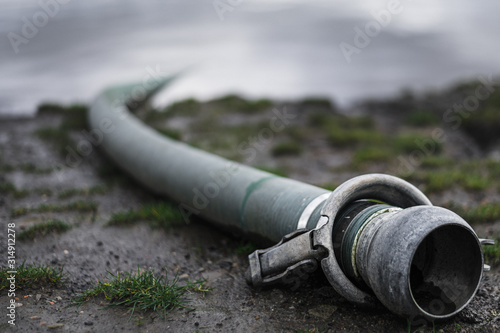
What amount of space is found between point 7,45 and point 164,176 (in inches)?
382

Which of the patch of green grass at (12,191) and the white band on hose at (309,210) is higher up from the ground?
the white band on hose at (309,210)

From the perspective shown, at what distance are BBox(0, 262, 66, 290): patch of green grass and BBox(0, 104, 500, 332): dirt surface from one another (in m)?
0.05

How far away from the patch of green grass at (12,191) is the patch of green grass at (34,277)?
1.61 m

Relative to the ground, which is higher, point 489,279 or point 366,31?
point 489,279

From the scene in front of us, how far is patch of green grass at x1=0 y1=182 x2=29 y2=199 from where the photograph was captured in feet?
14.2

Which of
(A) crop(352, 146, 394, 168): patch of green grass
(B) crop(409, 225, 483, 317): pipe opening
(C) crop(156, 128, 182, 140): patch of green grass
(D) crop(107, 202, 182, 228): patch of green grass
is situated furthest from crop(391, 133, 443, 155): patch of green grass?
(B) crop(409, 225, 483, 317): pipe opening

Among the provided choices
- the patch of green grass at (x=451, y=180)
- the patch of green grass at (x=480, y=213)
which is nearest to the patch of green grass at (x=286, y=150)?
the patch of green grass at (x=451, y=180)

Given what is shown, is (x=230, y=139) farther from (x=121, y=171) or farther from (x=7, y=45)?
(x=7, y=45)

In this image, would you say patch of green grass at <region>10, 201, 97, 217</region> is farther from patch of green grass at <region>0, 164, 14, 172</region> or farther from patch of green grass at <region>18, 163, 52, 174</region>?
patch of green grass at <region>0, 164, 14, 172</region>

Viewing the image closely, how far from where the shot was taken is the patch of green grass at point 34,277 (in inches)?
108

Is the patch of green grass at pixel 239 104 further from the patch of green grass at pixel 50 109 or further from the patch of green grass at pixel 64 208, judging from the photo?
the patch of green grass at pixel 64 208

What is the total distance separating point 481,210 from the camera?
3.82 m

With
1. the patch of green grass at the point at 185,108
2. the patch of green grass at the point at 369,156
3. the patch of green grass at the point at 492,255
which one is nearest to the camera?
the patch of green grass at the point at 492,255

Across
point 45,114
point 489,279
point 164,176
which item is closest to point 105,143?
point 164,176
